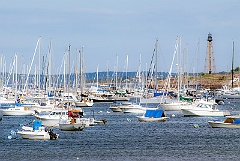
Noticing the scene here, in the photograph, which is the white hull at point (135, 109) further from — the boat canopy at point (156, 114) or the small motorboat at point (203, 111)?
the boat canopy at point (156, 114)

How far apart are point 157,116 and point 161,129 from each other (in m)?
7.88

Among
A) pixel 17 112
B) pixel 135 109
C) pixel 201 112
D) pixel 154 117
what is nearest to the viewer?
pixel 154 117

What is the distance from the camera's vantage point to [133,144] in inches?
2530

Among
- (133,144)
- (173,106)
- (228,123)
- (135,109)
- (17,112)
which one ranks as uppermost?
(173,106)

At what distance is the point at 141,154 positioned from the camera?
56281mm

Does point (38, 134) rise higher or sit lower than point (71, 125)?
lower

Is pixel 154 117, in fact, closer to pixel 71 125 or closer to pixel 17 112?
pixel 71 125

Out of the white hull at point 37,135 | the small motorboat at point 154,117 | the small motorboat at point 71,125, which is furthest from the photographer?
the small motorboat at point 154,117

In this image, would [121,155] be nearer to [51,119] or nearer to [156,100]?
[51,119]

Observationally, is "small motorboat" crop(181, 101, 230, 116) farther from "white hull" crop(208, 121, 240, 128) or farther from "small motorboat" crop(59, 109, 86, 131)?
"small motorboat" crop(59, 109, 86, 131)

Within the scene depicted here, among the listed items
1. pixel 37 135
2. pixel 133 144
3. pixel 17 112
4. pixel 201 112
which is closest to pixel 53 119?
pixel 37 135

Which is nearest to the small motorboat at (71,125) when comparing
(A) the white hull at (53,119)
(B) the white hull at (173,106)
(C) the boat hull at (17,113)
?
(A) the white hull at (53,119)

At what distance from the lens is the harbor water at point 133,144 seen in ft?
181

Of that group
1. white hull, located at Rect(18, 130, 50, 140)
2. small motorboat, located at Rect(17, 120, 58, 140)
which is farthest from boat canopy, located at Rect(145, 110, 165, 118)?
white hull, located at Rect(18, 130, 50, 140)
